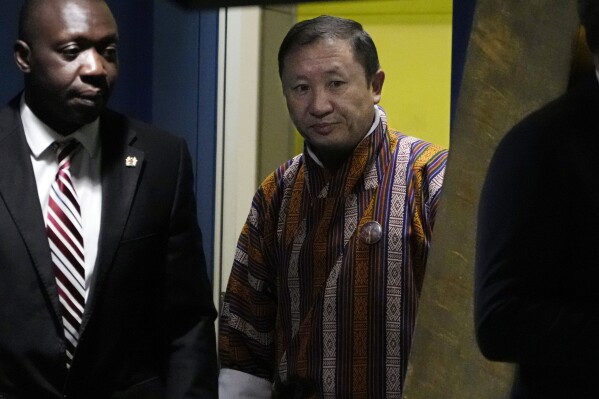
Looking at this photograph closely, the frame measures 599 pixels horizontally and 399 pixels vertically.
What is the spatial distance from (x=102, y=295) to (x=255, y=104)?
1694 millimetres

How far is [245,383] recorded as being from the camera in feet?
7.55

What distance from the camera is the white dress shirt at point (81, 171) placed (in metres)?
2.02

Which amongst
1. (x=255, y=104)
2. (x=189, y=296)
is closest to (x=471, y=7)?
(x=189, y=296)

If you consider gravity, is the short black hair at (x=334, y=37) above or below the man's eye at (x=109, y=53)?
above

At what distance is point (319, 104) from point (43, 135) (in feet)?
1.56

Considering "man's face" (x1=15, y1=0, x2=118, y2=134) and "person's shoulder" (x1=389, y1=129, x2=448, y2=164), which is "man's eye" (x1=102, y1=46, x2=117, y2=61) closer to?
"man's face" (x1=15, y1=0, x2=118, y2=134)

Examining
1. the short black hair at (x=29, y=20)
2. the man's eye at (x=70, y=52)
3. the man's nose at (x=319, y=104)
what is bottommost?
the man's nose at (x=319, y=104)

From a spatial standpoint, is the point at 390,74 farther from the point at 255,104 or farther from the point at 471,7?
the point at 471,7

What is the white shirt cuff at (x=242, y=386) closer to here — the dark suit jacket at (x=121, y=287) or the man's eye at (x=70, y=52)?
the dark suit jacket at (x=121, y=287)

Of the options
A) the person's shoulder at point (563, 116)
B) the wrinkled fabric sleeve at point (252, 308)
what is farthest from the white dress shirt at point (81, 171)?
the person's shoulder at point (563, 116)

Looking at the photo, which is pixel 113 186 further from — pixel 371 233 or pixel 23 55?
pixel 371 233

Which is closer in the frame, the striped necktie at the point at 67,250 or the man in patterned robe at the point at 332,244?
the striped necktie at the point at 67,250

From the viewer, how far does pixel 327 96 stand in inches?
85.9

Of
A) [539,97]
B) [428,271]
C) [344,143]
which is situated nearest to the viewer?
[539,97]
